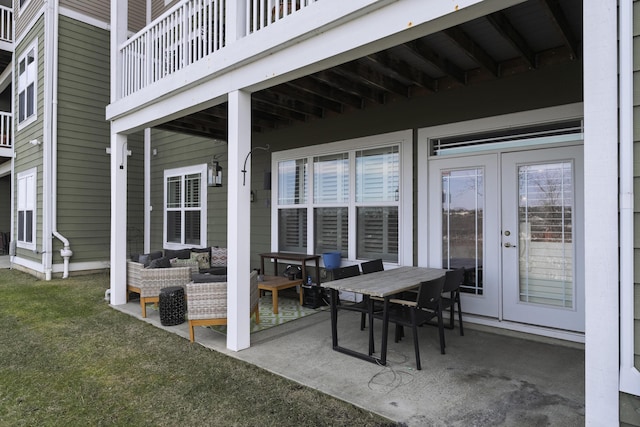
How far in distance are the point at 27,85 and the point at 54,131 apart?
2.23 metres

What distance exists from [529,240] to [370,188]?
2.13 m

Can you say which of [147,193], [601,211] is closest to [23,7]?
[147,193]

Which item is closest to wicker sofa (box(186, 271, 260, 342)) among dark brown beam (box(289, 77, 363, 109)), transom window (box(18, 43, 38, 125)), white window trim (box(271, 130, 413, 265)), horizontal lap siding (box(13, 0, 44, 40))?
white window trim (box(271, 130, 413, 265))

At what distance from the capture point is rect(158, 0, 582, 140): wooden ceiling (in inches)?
131

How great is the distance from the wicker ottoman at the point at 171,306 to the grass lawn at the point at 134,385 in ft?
0.62

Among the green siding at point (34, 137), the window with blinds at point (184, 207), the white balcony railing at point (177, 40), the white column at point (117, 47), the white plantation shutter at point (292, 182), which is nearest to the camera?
the white balcony railing at point (177, 40)

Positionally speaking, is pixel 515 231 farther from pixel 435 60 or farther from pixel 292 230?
pixel 292 230

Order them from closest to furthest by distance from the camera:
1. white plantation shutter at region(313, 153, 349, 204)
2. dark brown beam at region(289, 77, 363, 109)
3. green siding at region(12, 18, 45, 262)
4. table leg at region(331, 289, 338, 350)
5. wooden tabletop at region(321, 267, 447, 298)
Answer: wooden tabletop at region(321, 267, 447, 298)
table leg at region(331, 289, 338, 350)
dark brown beam at region(289, 77, 363, 109)
white plantation shutter at region(313, 153, 349, 204)
green siding at region(12, 18, 45, 262)

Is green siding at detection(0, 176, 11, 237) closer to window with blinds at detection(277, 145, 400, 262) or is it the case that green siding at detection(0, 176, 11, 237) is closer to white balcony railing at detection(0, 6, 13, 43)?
white balcony railing at detection(0, 6, 13, 43)

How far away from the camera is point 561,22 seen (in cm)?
322

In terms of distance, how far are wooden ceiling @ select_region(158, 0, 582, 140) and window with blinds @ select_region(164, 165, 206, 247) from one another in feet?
9.01

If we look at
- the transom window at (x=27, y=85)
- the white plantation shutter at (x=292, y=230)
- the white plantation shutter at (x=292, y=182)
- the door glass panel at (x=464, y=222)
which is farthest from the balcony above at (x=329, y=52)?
the transom window at (x=27, y=85)

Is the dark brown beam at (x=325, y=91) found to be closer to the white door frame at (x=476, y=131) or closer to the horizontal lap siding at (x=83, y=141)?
the white door frame at (x=476, y=131)

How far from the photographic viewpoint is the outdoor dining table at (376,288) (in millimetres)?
3287
